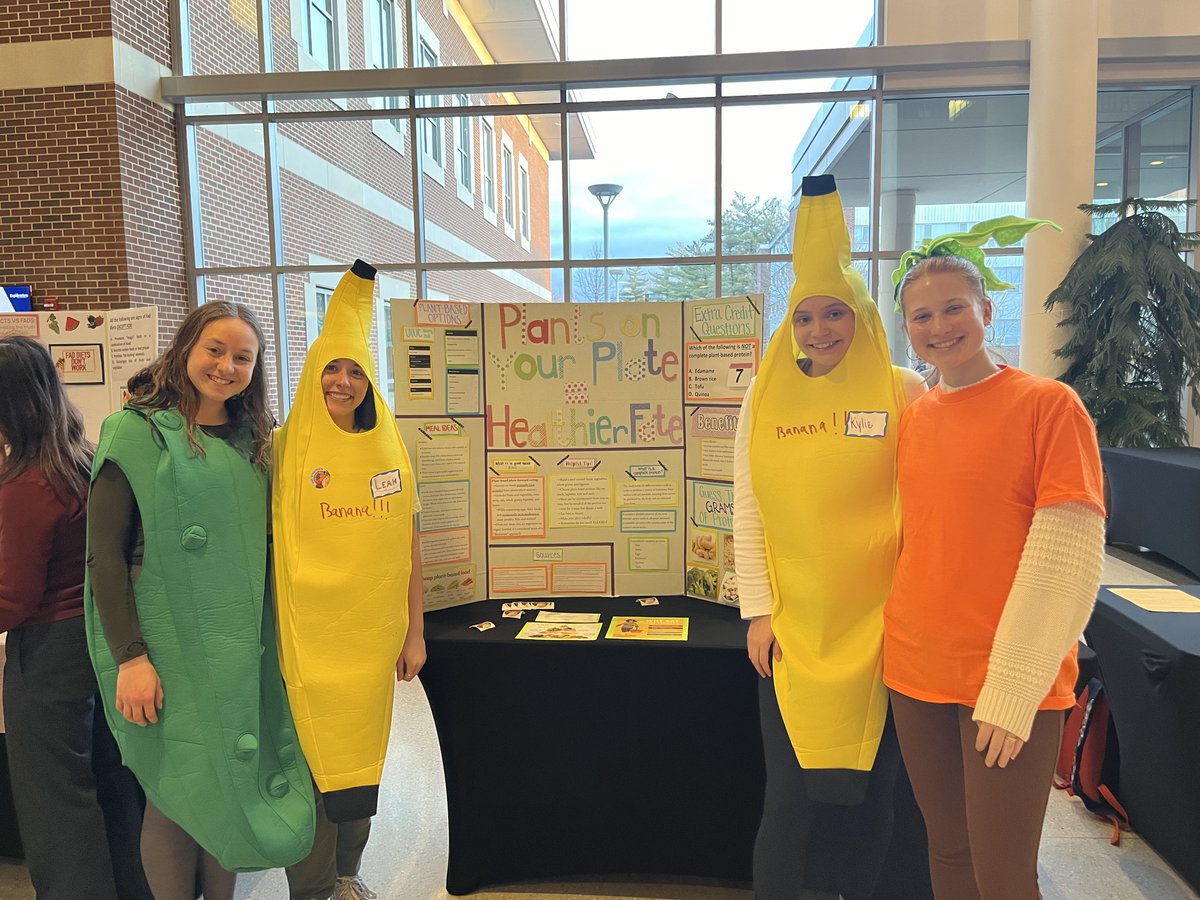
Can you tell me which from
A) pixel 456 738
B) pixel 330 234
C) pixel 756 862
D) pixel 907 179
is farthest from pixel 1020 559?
pixel 330 234

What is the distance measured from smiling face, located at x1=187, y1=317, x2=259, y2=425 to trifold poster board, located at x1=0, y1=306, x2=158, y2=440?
229 cm

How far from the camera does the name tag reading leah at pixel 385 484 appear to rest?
162cm

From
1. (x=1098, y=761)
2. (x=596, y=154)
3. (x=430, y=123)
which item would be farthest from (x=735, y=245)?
(x=1098, y=761)

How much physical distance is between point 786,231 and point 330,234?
4.12 m

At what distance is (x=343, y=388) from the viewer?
1.60m

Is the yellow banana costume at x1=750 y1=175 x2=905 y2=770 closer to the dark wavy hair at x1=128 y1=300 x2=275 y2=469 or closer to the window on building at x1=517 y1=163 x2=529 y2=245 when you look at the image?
the dark wavy hair at x1=128 y1=300 x2=275 y2=469

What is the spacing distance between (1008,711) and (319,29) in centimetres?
765

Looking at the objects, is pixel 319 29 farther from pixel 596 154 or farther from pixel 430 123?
pixel 596 154

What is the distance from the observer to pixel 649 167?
6.26 metres

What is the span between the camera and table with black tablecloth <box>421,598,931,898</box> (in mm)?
1831

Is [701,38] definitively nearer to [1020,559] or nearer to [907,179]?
[907,179]

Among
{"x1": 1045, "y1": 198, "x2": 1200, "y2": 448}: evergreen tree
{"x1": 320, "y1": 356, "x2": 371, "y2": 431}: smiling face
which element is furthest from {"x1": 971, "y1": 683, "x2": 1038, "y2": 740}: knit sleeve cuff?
{"x1": 1045, "y1": 198, "x2": 1200, "y2": 448}: evergreen tree

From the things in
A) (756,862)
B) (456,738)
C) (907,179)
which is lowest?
(756,862)

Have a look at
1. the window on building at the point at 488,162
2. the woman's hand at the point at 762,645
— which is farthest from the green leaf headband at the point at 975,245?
the window on building at the point at 488,162
